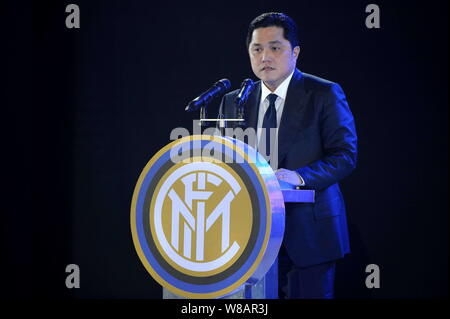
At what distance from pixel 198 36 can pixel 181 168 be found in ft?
6.47

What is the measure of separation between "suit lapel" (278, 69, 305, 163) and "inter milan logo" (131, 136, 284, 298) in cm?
76

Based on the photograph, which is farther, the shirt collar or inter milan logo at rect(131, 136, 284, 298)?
the shirt collar

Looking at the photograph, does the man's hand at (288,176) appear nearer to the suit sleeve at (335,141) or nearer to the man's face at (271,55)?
the suit sleeve at (335,141)

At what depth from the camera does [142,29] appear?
3873mm

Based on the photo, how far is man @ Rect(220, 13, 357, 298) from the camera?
2.55m

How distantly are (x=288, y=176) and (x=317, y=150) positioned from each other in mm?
568

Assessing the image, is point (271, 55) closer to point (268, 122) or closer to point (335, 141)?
point (268, 122)

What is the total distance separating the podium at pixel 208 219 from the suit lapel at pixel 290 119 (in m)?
0.75

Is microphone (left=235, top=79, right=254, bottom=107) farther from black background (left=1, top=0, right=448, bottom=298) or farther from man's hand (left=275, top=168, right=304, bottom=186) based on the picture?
black background (left=1, top=0, right=448, bottom=298)

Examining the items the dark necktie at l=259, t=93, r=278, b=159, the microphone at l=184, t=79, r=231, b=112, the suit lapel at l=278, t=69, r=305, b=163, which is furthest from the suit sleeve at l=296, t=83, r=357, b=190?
the microphone at l=184, t=79, r=231, b=112

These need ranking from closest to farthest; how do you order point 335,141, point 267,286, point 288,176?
point 267,286
point 288,176
point 335,141

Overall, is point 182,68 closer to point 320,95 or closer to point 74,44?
point 74,44

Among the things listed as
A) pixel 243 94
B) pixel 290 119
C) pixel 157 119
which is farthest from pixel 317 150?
pixel 157 119

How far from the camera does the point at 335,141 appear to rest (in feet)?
8.71
